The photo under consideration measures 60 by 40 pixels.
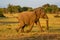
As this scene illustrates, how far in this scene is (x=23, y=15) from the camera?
58.6ft

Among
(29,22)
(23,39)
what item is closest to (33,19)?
(29,22)

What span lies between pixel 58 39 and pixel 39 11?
4.48 metres

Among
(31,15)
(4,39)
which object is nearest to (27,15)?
(31,15)

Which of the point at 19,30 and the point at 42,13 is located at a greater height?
the point at 42,13

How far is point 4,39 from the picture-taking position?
13.7 metres

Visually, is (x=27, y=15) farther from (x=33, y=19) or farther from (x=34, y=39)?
(x=34, y=39)

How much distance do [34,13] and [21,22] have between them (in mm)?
1106

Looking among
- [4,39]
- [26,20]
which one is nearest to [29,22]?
[26,20]

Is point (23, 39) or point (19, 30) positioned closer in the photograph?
point (23, 39)

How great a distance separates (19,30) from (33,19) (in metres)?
1.37

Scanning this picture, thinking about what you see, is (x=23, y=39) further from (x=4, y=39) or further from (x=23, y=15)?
(x=23, y=15)

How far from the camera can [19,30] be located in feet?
58.7

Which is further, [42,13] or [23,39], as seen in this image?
[42,13]

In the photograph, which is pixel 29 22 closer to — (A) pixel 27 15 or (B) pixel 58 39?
(A) pixel 27 15
